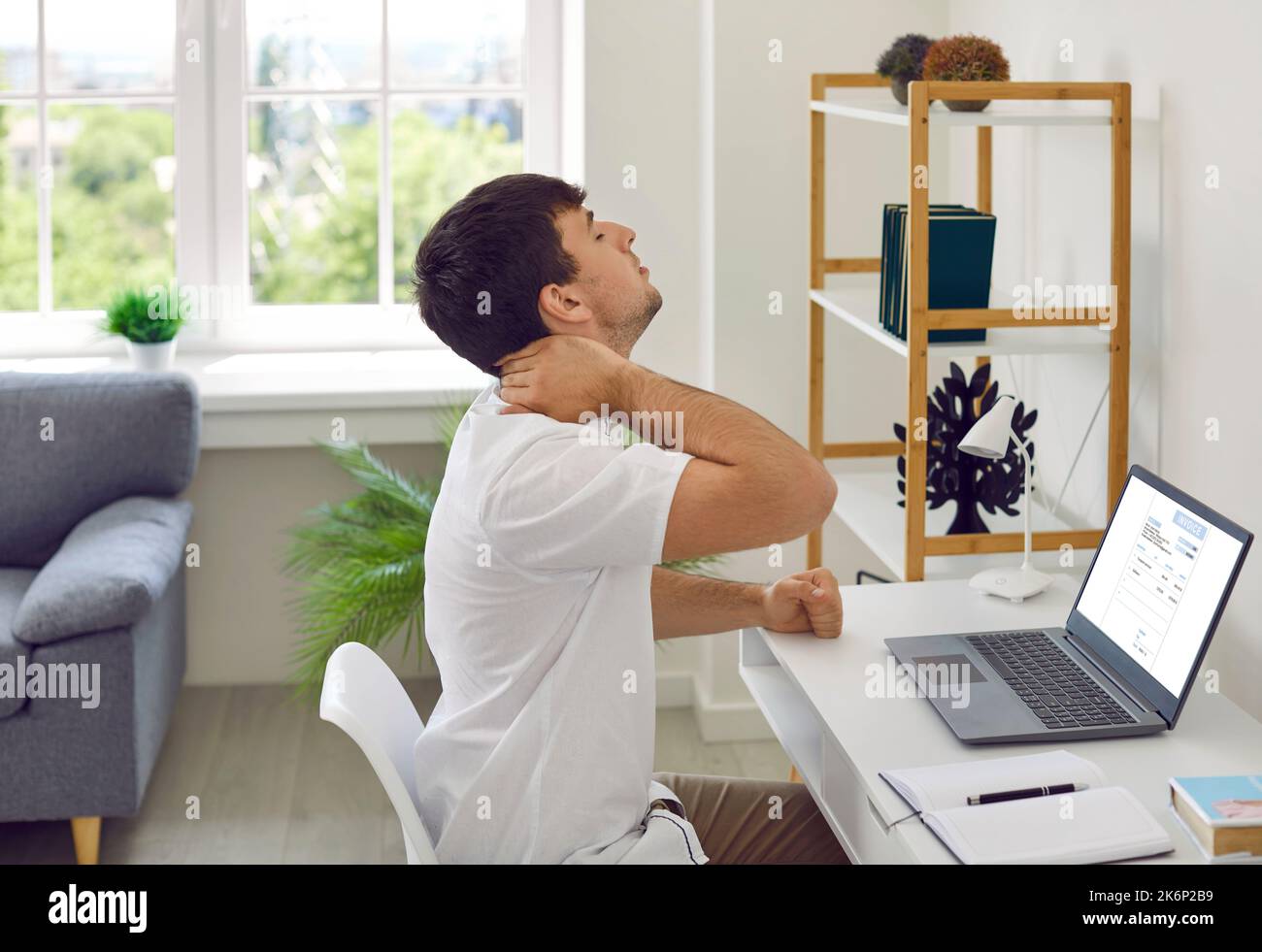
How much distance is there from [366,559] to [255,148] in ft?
4.26

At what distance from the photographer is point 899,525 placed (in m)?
2.59

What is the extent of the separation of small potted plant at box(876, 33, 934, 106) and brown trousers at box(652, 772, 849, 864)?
1.30 m

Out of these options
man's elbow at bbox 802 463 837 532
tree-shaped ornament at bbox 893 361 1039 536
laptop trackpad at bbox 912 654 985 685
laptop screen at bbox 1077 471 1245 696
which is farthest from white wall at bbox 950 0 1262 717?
man's elbow at bbox 802 463 837 532

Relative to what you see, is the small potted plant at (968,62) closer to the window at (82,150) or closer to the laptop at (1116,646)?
the laptop at (1116,646)

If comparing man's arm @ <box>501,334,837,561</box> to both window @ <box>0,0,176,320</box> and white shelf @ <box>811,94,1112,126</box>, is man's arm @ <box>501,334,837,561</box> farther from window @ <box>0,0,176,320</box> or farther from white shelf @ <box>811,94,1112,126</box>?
window @ <box>0,0,176,320</box>

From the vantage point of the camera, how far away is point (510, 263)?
1659 mm

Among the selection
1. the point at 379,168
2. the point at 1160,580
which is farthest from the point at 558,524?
the point at 379,168

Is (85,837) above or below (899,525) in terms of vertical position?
below

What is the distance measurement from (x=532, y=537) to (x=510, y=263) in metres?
0.33

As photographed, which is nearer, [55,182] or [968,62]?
[968,62]

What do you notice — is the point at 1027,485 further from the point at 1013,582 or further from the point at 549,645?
the point at 549,645

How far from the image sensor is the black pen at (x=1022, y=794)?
1.50 meters

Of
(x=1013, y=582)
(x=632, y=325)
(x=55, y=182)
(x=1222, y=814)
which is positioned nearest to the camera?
(x=1222, y=814)
